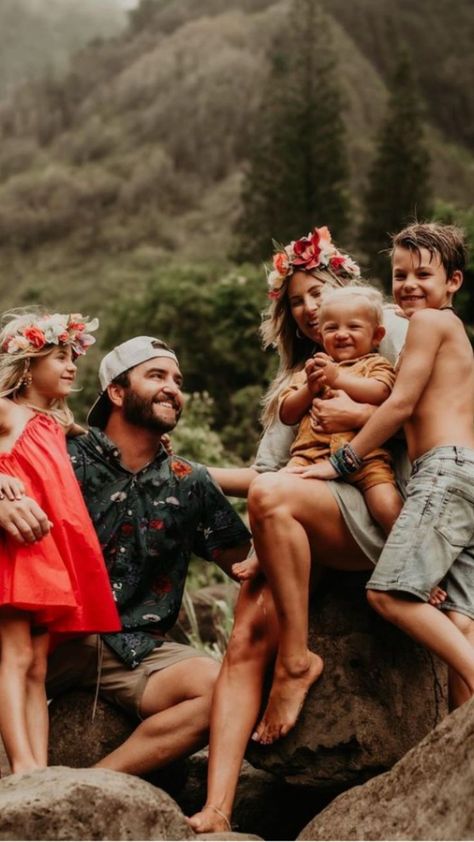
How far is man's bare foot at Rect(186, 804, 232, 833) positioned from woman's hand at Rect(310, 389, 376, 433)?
1.34 metres

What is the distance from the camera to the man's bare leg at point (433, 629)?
3.28m

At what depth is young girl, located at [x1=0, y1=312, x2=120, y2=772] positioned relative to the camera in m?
3.55

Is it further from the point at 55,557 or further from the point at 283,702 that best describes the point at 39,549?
the point at 283,702

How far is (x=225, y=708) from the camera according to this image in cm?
358

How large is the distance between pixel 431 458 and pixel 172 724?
4.35 ft

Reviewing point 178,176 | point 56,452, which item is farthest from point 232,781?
point 178,176

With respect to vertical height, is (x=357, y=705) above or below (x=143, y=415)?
below

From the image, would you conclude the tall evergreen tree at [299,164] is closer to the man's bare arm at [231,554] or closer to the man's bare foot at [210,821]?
the man's bare arm at [231,554]

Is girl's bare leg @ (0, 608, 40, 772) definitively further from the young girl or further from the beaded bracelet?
the beaded bracelet

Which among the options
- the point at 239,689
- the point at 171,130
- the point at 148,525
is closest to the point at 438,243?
the point at 148,525

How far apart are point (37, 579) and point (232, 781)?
0.95 metres

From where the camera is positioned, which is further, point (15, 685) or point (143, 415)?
point (143, 415)

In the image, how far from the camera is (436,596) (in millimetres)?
3486

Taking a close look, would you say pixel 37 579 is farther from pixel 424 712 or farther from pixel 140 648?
pixel 424 712
